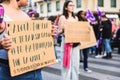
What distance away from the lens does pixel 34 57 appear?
3.29 metres

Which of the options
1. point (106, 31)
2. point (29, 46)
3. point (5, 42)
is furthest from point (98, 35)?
point (5, 42)

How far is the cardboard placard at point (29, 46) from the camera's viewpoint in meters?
3.12

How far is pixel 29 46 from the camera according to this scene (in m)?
3.24

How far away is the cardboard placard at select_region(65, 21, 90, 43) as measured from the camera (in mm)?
6484

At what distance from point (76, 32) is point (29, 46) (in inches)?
135

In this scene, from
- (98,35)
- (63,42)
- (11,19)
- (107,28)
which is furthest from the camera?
(98,35)

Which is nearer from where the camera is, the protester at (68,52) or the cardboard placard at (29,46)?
the cardboard placard at (29,46)

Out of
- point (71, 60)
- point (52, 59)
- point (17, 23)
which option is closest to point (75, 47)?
point (71, 60)

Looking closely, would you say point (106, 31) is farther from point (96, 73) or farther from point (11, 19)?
point (11, 19)

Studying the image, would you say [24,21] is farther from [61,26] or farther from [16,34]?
[61,26]

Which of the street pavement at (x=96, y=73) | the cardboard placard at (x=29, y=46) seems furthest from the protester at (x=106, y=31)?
the cardboard placard at (x=29, y=46)

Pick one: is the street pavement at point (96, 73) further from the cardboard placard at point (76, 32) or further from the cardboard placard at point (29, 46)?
the cardboard placard at point (29, 46)

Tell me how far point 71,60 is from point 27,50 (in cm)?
342

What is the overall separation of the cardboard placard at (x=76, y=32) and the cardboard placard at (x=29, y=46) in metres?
2.96
